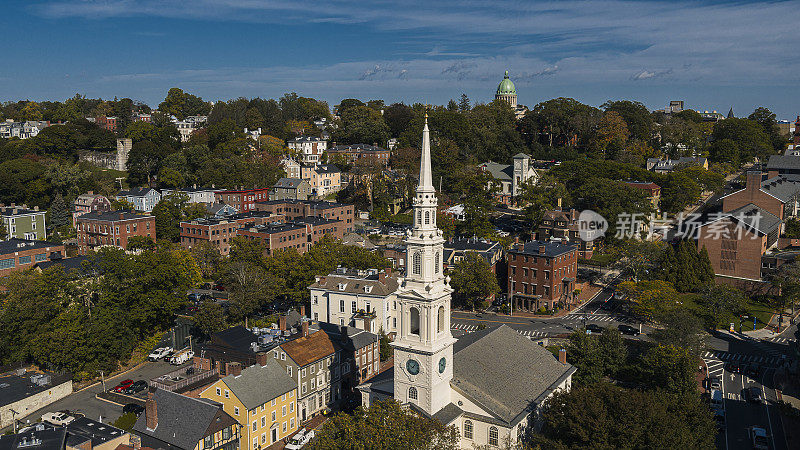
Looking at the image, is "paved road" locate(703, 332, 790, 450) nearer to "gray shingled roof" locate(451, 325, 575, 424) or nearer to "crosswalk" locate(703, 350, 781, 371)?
"crosswalk" locate(703, 350, 781, 371)

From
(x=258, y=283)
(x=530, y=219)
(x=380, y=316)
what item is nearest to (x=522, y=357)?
(x=380, y=316)

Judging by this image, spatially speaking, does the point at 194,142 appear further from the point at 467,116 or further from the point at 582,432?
the point at 582,432

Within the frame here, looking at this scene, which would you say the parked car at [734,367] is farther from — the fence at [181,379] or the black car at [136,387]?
the black car at [136,387]

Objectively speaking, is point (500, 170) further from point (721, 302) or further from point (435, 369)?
point (435, 369)

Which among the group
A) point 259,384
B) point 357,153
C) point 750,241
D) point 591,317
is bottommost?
point 591,317

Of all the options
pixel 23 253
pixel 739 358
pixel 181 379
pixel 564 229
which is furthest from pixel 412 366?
pixel 23 253

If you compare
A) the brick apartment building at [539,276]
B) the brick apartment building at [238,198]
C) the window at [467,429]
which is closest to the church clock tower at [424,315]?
the window at [467,429]
